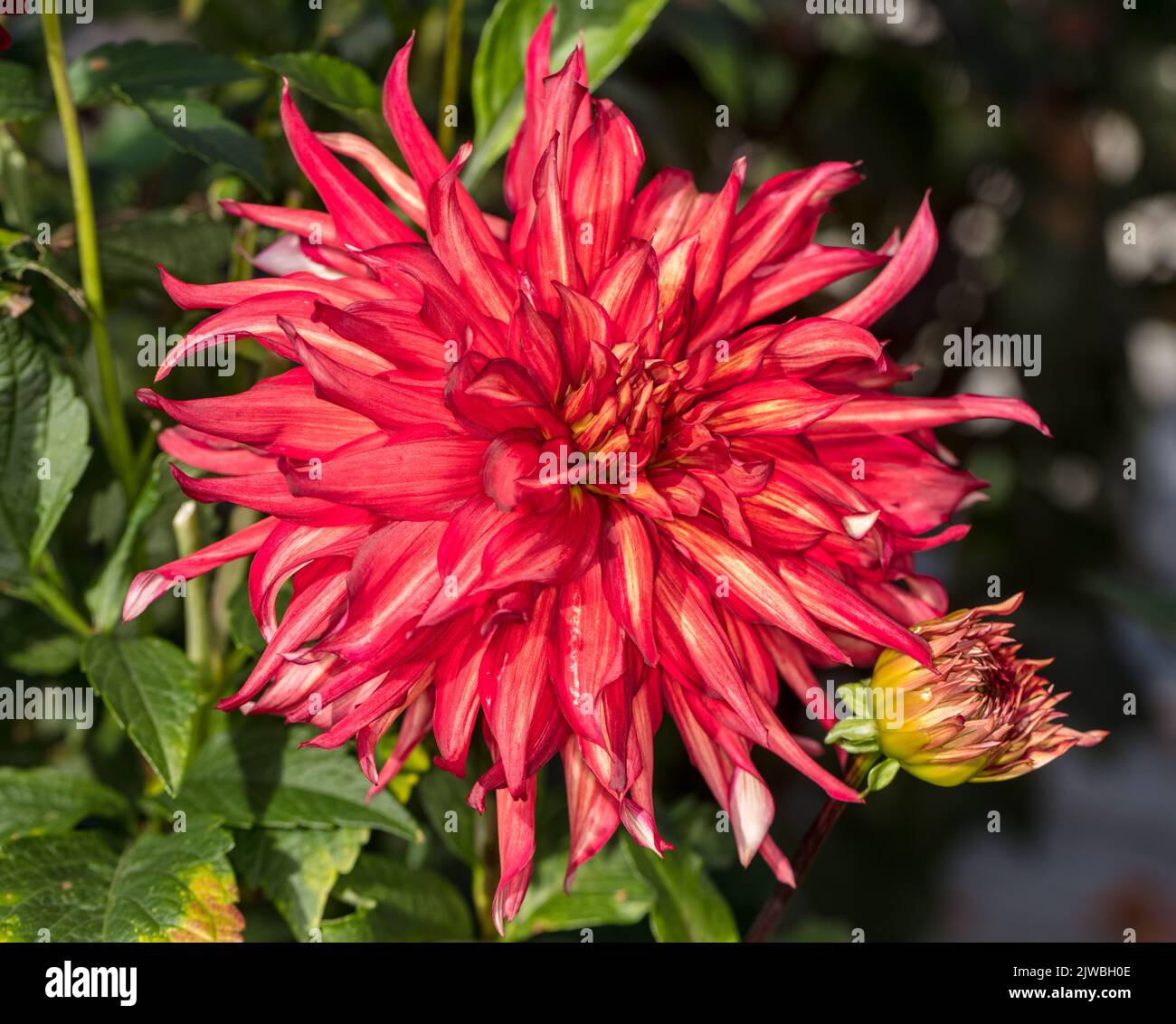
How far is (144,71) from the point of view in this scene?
21.5 inches

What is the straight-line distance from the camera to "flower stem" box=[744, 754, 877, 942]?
1.56 ft

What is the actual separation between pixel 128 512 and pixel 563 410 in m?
0.24

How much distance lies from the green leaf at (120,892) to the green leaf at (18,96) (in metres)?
0.31

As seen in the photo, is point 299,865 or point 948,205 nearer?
point 299,865

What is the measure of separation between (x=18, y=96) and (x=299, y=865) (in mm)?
366

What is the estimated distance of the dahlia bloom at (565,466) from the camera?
15.3 inches

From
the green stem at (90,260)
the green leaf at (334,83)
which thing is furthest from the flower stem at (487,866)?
the green leaf at (334,83)

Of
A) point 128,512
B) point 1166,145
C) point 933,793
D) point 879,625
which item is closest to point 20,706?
point 128,512
